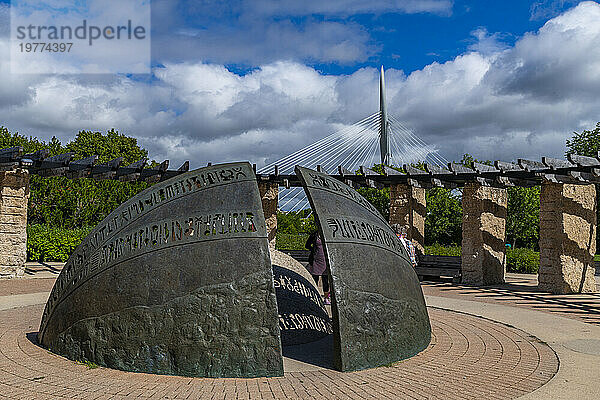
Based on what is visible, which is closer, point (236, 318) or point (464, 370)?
point (236, 318)

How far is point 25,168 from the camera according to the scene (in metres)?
15.7

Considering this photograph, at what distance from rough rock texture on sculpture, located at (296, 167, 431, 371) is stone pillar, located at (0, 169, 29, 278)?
41.0ft

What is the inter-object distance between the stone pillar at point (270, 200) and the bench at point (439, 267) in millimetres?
5878

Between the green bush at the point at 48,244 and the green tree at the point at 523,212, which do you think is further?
the green tree at the point at 523,212

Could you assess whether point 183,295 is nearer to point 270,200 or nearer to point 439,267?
point 439,267

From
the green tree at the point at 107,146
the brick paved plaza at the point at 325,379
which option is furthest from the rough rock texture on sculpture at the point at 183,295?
the green tree at the point at 107,146

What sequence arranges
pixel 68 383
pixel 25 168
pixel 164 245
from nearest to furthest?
pixel 68 383
pixel 164 245
pixel 25 168

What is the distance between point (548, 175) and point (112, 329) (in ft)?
41.2

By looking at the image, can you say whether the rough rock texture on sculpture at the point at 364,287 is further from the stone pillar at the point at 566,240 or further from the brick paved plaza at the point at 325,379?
the stone pillar at the point at 566,240

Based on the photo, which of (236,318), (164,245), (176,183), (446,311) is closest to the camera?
(236,318)

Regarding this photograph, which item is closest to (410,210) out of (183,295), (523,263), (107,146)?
(523,263)

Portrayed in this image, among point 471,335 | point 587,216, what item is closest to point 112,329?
point 471,335

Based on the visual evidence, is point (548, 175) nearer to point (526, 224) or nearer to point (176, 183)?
point (176, 183)

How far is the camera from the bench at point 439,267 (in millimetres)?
16859
